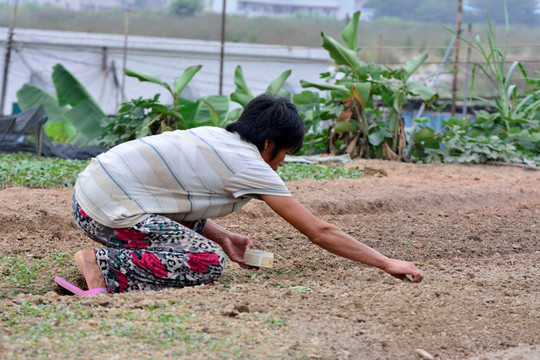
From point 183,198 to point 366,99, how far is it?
5.31m

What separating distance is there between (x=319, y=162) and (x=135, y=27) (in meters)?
31.5

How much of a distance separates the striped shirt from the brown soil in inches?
14.7

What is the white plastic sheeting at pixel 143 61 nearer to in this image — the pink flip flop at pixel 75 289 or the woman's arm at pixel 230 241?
the woman's arm at pixel 230 241

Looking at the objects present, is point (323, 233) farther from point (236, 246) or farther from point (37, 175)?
point (37, 175)

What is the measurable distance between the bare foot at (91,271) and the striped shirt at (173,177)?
0.61 feet

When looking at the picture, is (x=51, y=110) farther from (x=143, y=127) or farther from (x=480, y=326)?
(x=480, y=326)

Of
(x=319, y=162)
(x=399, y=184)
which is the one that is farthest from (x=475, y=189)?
(x=319, y=162)

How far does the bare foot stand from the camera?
9.92 feet

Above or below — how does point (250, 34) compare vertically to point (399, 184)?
above

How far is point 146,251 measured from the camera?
298 centimetres

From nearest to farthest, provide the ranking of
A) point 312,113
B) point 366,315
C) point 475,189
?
Result: 1. point 366,315
2. point 475,189
3. point 312,113

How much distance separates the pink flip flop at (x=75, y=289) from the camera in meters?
2.97

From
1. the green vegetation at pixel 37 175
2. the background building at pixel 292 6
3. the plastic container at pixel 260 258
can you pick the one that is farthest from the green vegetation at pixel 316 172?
the background building at pixel 292 6

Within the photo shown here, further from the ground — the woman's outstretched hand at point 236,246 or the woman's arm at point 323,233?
the woman's arm at point 323,233
